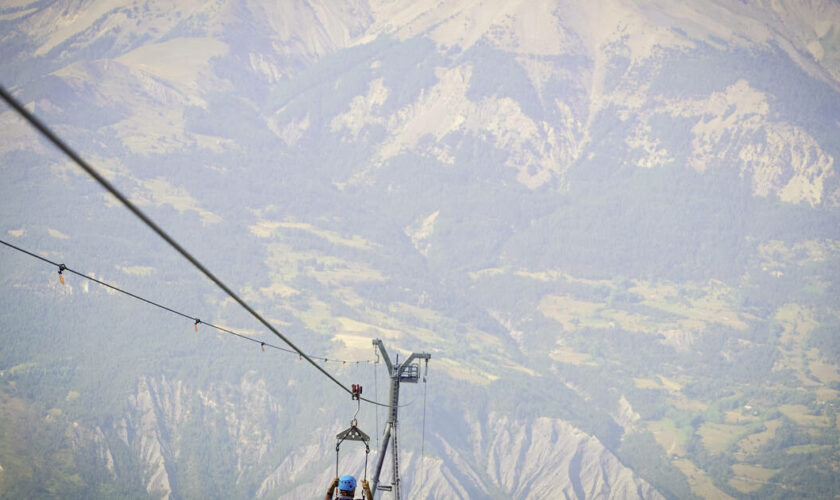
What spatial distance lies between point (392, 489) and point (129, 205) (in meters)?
45.7

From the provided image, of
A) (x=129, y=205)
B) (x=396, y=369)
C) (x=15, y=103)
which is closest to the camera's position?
(x=15, y=103)

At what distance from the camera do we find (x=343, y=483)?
2305 centimetres

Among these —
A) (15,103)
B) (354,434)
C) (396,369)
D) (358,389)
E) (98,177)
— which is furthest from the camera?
(396,369)

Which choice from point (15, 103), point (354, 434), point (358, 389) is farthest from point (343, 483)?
point (358, 389)

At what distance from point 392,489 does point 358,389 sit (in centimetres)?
1293

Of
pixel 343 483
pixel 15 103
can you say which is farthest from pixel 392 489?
pixel 15 103

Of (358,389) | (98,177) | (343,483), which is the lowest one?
(343,483)

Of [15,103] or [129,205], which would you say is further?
[129,205]

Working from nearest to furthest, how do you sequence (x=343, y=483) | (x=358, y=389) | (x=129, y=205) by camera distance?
(x=129, y=205)
(x=343, y=483)
(x=358, y=389)

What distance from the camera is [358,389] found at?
50938mm

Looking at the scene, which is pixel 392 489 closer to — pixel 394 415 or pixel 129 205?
pixel 394 415

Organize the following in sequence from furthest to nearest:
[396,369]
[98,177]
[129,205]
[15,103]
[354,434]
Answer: [396,369]
[354,434]
[129,205]
[98,177]
[15,103]

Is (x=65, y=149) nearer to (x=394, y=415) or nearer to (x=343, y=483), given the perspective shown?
(x=343, y=483)

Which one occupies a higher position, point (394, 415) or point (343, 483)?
point (394, 415)
